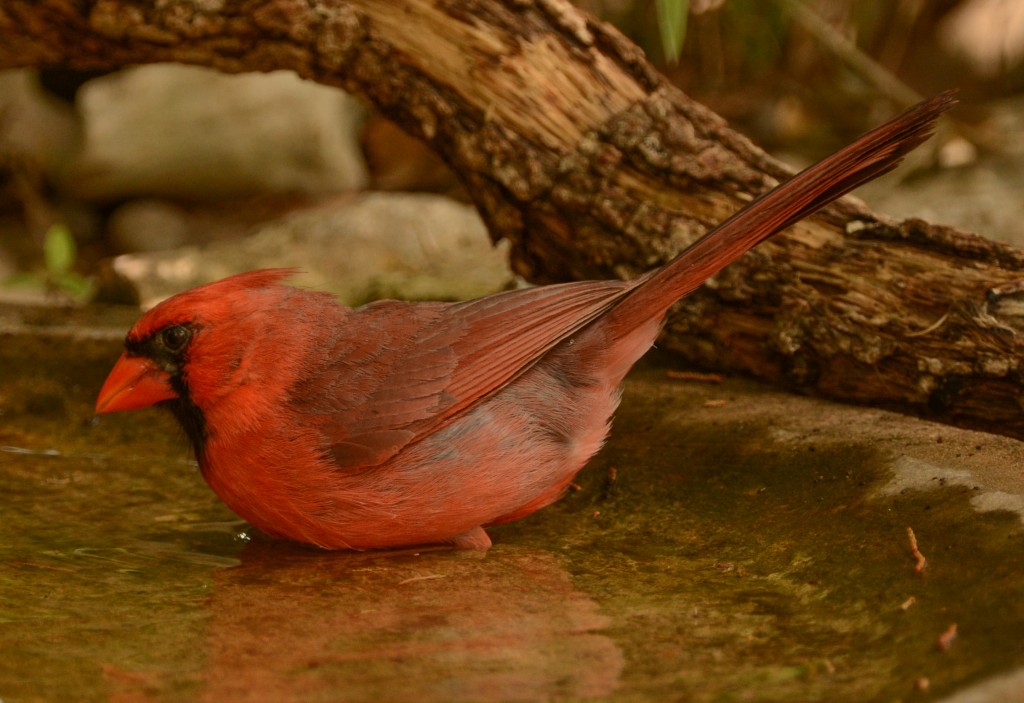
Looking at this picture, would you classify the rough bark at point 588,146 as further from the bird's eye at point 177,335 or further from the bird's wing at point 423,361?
the bird's eye at point 177,335

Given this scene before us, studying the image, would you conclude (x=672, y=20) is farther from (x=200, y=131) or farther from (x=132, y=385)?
(x=200, y=131)

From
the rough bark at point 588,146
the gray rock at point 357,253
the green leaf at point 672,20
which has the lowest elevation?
the gray rock at point 357,253

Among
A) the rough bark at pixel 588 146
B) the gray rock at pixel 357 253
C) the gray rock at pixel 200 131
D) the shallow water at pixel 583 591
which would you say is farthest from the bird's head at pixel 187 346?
the gray rock at pixel 200 131

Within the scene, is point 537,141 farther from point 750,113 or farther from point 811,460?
point 750,113

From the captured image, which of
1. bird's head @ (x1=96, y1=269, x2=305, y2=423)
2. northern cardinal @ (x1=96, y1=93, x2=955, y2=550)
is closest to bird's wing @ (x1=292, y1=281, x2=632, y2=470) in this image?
northern cardinal @ (x1=96, y1=93, x2=955, y2=550)

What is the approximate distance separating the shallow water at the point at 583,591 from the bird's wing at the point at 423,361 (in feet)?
1.15

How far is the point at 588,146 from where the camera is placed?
3709 millimetres

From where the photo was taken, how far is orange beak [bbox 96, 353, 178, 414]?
3.32 metres

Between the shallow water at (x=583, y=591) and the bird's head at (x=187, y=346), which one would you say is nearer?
the shallow water at (x=583, y=591)

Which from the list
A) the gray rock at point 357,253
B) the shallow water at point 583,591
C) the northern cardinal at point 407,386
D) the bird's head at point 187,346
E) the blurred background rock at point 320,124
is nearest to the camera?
the shallow water at point 583,591

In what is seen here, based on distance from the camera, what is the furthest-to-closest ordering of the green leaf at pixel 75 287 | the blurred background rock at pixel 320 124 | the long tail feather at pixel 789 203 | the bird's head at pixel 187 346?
the blurred background rock at pixel 320 124 < the green leaf at pixel 75 287 < the bird's head at pixel 187 346 < the long tail feather at pixel 789 203

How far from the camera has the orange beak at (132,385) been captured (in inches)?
131

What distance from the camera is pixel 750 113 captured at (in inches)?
319

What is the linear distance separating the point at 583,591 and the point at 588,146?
1.52m
